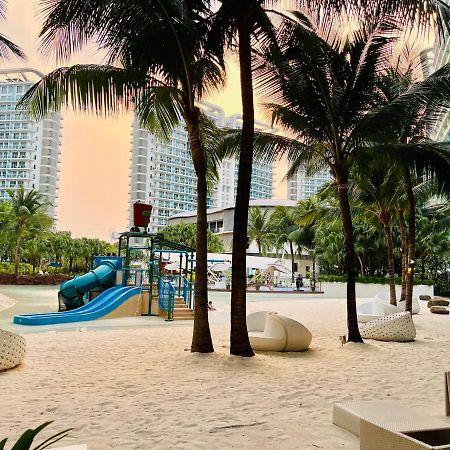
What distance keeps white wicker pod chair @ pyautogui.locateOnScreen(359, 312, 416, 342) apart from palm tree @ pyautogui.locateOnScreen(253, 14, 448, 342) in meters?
0.96

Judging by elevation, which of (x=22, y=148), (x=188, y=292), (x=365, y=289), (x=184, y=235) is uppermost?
(x=22, y=148)

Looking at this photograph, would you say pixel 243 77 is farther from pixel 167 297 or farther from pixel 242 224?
pixel 167 297

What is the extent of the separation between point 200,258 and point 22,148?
349 feet

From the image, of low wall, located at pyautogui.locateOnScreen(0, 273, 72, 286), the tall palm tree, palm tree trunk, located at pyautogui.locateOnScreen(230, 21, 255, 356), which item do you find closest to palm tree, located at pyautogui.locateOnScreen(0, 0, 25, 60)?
the tall palm tree

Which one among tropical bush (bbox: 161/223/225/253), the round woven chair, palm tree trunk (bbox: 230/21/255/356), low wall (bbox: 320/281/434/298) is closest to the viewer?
the round woven chair

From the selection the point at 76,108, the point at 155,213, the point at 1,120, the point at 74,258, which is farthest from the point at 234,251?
the point at 1,120

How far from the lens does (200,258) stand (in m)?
8.07

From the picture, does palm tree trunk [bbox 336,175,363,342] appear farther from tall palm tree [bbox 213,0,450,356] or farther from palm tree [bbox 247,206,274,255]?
palm tree [bbox 247,206,274,255]

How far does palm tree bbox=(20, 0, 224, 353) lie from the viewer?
7121 millimetres

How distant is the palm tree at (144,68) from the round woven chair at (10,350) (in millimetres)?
2666

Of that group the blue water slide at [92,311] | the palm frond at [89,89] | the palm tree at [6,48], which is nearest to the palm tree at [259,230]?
the blue water slide at [92,311]

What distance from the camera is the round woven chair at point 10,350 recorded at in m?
6.46

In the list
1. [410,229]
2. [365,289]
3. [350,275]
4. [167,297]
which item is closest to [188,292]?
[167,297]

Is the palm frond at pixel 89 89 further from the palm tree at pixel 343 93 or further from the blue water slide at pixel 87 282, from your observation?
the blue water slide at pixel 87 282
